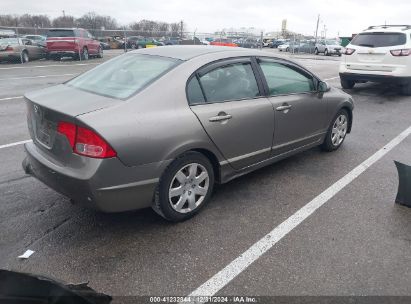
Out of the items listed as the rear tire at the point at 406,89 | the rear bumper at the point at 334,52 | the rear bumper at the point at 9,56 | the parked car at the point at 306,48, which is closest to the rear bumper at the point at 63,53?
the rear bumper at the point at 9,56

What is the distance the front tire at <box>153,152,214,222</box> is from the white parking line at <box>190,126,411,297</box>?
71 cm

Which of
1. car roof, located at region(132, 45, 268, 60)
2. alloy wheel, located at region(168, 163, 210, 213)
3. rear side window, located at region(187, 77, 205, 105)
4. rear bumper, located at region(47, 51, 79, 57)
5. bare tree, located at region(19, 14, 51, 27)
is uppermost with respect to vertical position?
bare tree, located at region(19, 14, 51, 27)

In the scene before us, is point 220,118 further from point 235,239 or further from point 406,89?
point 406,89

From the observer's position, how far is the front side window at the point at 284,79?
406 centimetres

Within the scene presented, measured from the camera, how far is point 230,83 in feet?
12.1

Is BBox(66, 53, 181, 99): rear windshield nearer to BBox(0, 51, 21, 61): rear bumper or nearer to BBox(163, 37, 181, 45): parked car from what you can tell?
BBox(0, 51, 21, 61): rear bumper

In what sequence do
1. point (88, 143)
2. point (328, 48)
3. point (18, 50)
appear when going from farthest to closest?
point (328, 48) → point (18, 50) → point (88, 143)

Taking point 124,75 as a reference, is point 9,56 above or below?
below

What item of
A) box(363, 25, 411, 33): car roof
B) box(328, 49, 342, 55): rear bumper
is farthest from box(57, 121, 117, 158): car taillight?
box(328, 49, 342, 55): rear bumper

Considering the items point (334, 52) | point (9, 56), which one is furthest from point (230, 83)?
point (334, 52)

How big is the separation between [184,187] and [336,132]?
2997 mm

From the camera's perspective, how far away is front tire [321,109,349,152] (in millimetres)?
5191

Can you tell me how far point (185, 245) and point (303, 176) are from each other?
6.83ft

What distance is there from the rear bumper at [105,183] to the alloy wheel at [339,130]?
3.21m
